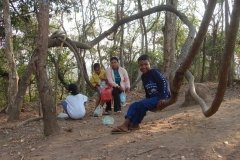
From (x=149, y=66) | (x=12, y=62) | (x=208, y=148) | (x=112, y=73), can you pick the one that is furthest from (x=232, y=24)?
(x=12, y=62)

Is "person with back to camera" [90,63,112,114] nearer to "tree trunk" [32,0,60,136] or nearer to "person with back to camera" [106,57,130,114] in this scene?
"person with back to camera" [106,57,130,114]

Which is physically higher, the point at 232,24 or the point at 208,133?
the point at 232,24

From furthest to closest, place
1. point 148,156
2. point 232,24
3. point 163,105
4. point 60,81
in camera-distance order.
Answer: point 60,81, point 163,105, point 148,156, point 232,24

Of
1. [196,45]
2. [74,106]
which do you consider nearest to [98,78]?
[74,106]

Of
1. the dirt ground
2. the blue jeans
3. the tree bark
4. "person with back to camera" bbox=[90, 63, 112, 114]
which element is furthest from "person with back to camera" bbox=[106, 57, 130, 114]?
the tree bark

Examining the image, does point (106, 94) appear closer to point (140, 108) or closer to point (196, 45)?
point (140, 108)

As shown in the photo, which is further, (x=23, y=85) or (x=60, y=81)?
(x=60, y=81)

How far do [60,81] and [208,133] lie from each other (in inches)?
383

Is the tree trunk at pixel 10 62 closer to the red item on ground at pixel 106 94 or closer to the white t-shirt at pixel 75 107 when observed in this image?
the white t-shirt at pixel 75 107

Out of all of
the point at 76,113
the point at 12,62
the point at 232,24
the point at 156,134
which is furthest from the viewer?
the point at 12,62

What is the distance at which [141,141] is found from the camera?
125 inches

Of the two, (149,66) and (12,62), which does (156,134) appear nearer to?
(149,66)

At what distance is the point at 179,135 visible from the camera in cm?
332

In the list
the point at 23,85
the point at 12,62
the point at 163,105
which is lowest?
the point at 163,105
